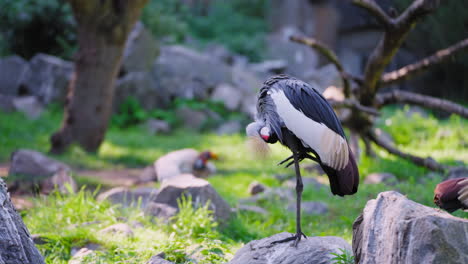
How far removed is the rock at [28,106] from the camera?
411 inches

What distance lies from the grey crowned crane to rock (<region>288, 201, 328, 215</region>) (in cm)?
182

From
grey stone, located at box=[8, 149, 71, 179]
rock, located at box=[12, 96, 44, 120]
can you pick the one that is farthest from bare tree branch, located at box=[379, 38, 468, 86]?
rock, located at box=[12, 96, 44, 120]

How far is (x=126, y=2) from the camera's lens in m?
7.38

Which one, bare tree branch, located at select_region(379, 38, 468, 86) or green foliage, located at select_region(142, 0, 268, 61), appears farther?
green foliage, located at select_region(142, 0, 268, 61)

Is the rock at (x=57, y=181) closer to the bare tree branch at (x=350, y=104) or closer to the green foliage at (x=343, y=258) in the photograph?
the bare tree branch at (x=350, y=104)

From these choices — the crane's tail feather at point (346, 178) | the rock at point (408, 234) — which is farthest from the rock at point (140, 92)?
the rock at point (408, 234)

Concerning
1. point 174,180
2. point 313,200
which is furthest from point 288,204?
point 174,180

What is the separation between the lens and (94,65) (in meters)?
7.49

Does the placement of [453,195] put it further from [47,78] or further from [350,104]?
[47,78]

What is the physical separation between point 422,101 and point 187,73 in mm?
7712

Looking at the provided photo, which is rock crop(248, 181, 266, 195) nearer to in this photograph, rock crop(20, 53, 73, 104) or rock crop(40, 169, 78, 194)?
rock crop(40, 169, 78, 194)

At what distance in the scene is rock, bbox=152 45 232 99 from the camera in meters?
12.2

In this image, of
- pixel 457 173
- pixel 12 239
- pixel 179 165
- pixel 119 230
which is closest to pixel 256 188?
pixel 179 165

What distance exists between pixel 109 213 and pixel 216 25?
17621 mm
